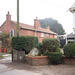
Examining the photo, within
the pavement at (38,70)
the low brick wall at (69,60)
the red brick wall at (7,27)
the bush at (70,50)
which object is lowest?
the pavement at (38,70)

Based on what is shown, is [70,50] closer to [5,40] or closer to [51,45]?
[51,45]

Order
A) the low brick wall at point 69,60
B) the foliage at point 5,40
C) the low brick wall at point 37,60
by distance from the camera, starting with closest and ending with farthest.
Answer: the low brick wall at point 37,60 < the low brick wall at point 69,60 < the foliage at point 5,40

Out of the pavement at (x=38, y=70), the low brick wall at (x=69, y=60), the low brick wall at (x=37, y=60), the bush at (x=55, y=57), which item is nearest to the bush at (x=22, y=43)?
the low brick wall at (x=37, y=60)

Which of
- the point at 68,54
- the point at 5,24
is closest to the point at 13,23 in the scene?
the point at 5,24

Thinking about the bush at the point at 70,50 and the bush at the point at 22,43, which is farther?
the bush at the point at 22,43

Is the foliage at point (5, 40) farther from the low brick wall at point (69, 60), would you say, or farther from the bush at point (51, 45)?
the low brick wall at point (69, 60)

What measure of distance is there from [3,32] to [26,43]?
14.9 m

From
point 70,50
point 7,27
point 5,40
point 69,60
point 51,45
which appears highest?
point 7,27

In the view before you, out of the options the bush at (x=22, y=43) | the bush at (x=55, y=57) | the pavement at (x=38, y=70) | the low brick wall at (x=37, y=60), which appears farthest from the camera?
the bush at (x=22, y=43)

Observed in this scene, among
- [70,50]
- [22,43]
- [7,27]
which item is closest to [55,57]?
[70,50]

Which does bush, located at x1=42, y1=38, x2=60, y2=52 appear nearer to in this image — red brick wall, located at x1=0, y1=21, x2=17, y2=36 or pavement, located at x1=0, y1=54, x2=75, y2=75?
pavement, located at x1=0, y1=54, x2=75, y2=75

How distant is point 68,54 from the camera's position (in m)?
10.2

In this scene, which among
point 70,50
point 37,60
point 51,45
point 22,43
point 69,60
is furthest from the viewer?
point 22,43

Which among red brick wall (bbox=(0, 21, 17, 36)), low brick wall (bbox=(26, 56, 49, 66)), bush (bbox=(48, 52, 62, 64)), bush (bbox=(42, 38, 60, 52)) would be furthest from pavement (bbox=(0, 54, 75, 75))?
red brick wall (bbox=(0, 21, 17, 36))
